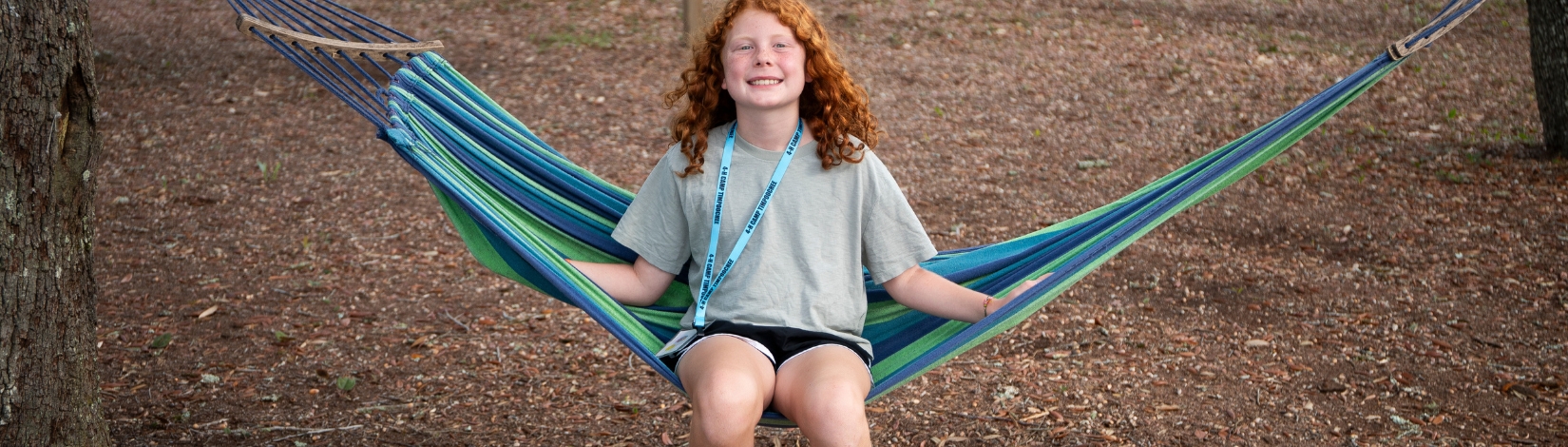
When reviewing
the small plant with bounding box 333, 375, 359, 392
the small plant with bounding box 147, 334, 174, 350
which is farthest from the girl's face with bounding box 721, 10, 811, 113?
the small plant with bounding box 147, 334, 174, 350

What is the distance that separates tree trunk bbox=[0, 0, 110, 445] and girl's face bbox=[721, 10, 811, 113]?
100 centimetres

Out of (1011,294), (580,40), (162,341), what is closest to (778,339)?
(1011,294)

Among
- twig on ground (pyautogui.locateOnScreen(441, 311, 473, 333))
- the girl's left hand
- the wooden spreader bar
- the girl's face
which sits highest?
the girl's face

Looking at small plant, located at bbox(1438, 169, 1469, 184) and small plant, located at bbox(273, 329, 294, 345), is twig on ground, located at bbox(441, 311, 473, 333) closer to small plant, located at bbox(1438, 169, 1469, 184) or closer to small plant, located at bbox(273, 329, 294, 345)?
small plant, located at bbox(273, 329, 294, 345)

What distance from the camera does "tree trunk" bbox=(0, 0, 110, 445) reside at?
5.84 feet

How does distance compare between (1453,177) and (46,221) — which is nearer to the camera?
(46,221)

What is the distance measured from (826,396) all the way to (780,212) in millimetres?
338

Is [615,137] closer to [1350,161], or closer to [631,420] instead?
[631,420]

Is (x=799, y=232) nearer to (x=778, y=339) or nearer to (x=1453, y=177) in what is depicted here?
(x=778, y=339)

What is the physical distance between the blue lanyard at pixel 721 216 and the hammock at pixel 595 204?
120 millimetres

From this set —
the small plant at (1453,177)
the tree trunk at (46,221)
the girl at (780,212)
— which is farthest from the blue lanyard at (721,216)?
the small plant at (1453,177)

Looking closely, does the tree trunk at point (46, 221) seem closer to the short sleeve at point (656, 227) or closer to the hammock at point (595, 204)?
the hammock at point (595, 204)

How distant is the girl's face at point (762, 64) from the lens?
193cm

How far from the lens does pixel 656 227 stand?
6.76 feet
